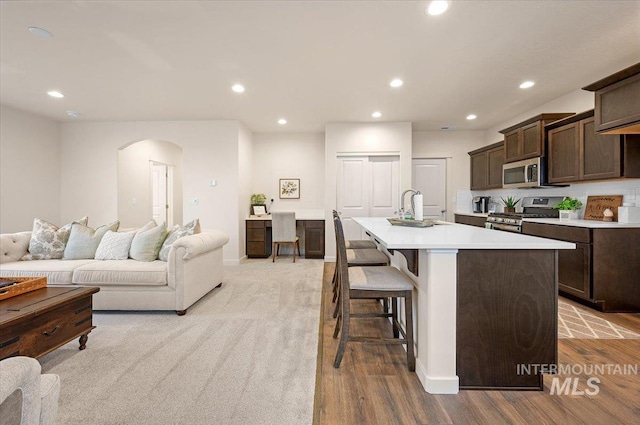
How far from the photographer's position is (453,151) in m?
6.43

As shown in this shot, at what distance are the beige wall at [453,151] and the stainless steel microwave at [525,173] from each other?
1.34m

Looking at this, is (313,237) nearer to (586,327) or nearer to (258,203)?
(258,203)

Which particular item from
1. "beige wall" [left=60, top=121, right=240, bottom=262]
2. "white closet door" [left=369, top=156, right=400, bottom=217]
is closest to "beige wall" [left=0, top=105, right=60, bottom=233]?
"beige wall" [left=60, top=121, right=240, bottom=262]

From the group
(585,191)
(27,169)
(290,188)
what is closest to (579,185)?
(585,191)

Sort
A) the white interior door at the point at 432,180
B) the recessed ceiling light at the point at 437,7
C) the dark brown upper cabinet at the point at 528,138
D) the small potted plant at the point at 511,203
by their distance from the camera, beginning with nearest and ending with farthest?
1. the recessed ceiling light at the point at 437,7
2. the dark brown upper cabinet at the point at 528,138
3. the small potted plant at the point at 511,203
4. the white interior door at the point at 432,180

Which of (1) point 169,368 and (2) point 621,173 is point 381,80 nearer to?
(2) point 621,173

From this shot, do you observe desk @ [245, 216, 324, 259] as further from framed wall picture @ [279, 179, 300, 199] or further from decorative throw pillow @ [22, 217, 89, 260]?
decorative throw pillow @ [22, 217, 89, 260]

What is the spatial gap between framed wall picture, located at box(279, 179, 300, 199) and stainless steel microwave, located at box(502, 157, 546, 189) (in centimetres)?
384

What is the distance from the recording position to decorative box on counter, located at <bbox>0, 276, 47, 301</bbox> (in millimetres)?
2082

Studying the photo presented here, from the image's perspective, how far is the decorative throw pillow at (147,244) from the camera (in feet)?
10.7

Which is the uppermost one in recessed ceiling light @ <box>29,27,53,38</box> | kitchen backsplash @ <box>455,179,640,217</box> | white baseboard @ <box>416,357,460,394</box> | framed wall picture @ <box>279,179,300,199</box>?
recessed ceiling light @ <box>29,27,53,38</box>

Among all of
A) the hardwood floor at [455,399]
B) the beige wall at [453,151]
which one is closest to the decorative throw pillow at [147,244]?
the hardwood floor at [455,399]

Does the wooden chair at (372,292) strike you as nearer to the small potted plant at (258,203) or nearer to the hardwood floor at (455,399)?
the hardwood floor at (455,399)

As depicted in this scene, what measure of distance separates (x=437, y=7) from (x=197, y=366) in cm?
311
